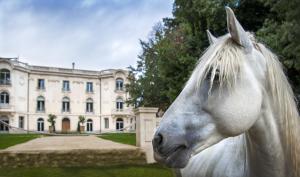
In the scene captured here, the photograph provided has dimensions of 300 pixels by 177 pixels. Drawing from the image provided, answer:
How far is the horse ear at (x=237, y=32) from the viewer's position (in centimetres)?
165

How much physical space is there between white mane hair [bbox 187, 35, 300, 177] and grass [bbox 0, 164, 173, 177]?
6.02 m

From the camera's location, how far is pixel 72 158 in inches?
356

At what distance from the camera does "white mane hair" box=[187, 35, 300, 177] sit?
1.72 m

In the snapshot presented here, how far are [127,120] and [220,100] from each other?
56598 mm

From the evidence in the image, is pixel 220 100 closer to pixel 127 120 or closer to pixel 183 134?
pixel 183 134

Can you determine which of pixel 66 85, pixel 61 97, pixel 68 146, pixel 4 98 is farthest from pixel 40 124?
pixel 68 146

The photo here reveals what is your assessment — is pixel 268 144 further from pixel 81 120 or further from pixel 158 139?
pixel 81 120

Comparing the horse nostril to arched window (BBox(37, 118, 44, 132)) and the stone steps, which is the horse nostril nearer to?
the stone steps

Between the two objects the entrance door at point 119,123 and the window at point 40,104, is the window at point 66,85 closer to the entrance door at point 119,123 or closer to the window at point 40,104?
the window at point 40,104

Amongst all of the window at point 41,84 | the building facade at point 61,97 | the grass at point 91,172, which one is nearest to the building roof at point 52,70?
the building facade at point 61,97

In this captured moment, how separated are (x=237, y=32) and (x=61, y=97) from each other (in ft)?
180

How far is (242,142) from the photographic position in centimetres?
215

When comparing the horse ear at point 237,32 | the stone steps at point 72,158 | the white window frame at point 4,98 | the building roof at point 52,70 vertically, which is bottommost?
the stone steps at point 72,158

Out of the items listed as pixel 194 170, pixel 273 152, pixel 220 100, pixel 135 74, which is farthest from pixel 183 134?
pixel 135 74
